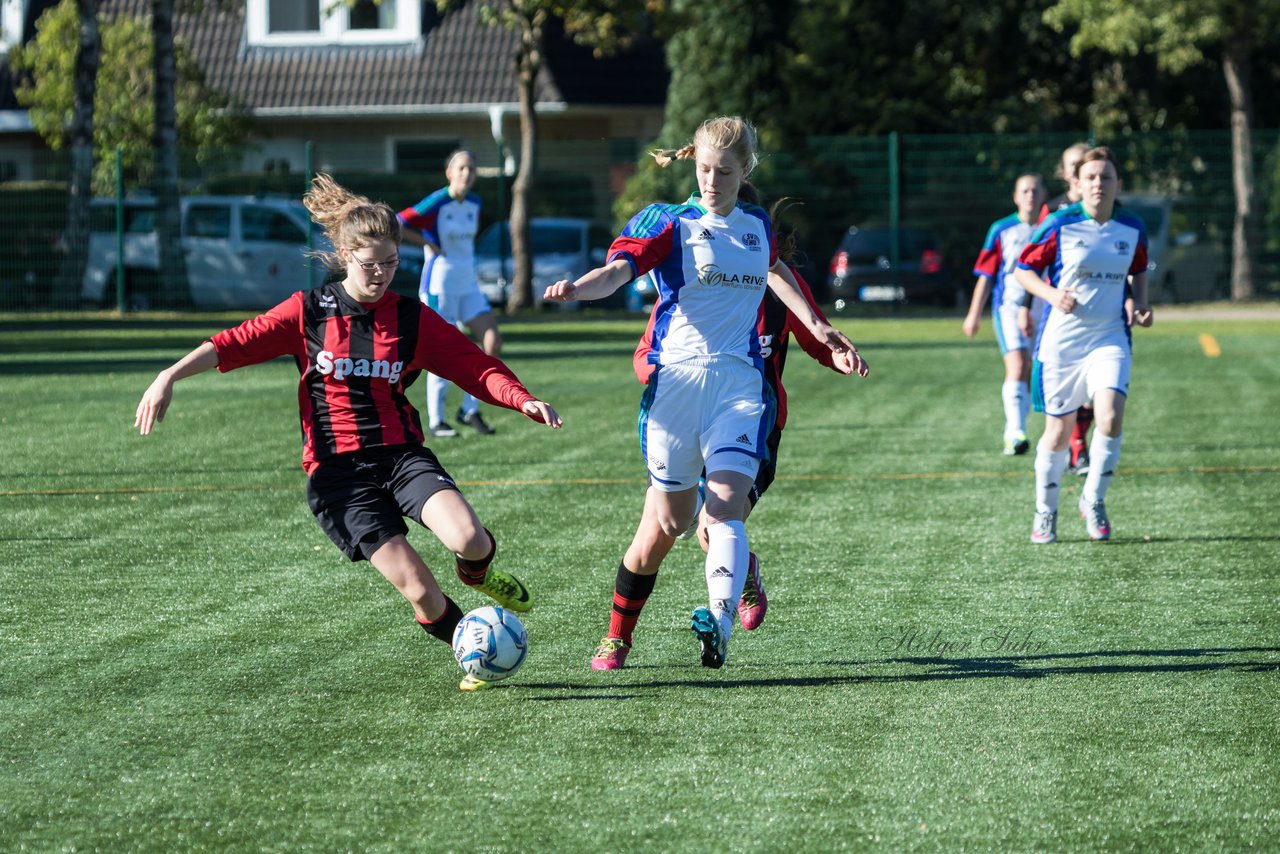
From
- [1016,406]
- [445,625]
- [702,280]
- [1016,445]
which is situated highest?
[702,280]

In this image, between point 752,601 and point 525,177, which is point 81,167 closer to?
point 525,177

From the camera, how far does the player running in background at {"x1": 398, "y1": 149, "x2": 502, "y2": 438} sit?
1296 cm

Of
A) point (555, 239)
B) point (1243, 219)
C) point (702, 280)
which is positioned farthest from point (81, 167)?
point (702, 280)

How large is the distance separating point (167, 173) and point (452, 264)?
14314 mm

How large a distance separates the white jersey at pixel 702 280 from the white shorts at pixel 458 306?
7547 mm

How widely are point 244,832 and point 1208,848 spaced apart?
225cm

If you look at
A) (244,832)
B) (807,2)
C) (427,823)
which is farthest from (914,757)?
(807,2)

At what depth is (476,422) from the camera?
44.0 ft

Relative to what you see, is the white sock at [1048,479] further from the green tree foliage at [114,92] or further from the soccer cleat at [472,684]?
the green tree foliage at [114,92]

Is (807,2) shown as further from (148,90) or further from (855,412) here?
(855,412)

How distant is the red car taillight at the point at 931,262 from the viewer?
2789cm

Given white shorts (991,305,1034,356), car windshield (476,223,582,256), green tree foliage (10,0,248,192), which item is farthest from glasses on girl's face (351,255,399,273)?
green tree foliage (10,0,248,192)

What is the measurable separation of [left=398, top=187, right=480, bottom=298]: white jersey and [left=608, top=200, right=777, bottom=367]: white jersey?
7.33 m

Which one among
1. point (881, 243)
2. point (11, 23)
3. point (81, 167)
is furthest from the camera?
point (11, 23)
